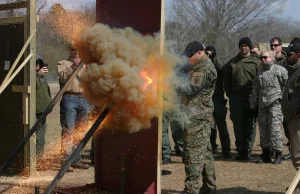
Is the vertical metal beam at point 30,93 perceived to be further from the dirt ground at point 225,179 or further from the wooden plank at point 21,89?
the dirt ground at point 225,179

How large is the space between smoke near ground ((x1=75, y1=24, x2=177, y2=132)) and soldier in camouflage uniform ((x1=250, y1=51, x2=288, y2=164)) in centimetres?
354

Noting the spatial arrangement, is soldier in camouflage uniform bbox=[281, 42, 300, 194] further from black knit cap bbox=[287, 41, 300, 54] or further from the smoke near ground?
the smoke near ground

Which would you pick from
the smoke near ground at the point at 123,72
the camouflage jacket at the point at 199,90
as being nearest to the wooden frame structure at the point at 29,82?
the smoke near ground at the point at 123,72

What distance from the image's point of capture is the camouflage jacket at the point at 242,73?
9.62 meters

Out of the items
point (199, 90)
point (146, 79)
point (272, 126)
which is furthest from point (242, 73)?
point (146, 79)

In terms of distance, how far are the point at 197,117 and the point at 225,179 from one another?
5.74 ft

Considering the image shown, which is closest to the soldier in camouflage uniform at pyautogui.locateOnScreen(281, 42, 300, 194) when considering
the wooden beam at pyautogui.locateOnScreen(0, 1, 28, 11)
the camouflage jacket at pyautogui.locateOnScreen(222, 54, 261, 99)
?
the camouflage jacket at pyautogui.locateOnScreen(222, 54, 261, 99)

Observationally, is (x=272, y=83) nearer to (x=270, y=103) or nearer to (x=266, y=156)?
(x=270, y=103)

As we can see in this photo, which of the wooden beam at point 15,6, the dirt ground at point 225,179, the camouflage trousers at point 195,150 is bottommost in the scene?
the dirt ground at point 225,179

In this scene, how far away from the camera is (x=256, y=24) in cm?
3612

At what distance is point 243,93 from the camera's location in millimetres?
9688

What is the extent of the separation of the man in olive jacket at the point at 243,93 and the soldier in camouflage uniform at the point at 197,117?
2847 millimetres

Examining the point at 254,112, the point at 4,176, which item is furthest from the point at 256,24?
the point at 4,176

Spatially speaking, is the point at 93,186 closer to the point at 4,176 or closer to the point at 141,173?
the point at 141,173
